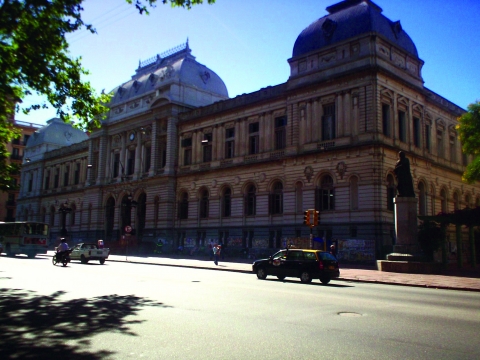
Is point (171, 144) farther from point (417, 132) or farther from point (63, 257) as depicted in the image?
point (417, 132)

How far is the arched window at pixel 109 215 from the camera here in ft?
202

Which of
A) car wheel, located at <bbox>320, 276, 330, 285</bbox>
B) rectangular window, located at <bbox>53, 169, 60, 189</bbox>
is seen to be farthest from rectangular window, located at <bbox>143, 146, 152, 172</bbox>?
car wheel, located at <bbox>320, 276, 330, 285</bbox>

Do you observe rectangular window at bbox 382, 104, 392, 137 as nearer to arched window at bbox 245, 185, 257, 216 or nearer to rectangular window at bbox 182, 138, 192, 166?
arched window at bbox 245, 185, 257, 216

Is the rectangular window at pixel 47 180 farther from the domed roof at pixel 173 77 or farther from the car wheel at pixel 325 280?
the car wheel at pixel 325 280

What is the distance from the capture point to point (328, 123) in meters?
39.1

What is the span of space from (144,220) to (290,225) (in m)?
23.4

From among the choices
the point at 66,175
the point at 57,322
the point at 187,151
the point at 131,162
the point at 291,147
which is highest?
the point at 66,175

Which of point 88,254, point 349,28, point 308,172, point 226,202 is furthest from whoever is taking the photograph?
point 226,202

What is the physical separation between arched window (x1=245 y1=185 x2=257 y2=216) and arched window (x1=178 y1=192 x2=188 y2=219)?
30.0 ft

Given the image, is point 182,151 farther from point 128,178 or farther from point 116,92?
point 116,92

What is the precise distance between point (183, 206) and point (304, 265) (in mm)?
32853

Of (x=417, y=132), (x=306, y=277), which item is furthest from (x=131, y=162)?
(x=306, y=277)

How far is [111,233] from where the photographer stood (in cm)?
6122

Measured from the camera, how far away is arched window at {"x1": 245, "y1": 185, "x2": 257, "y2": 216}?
1748 inches
